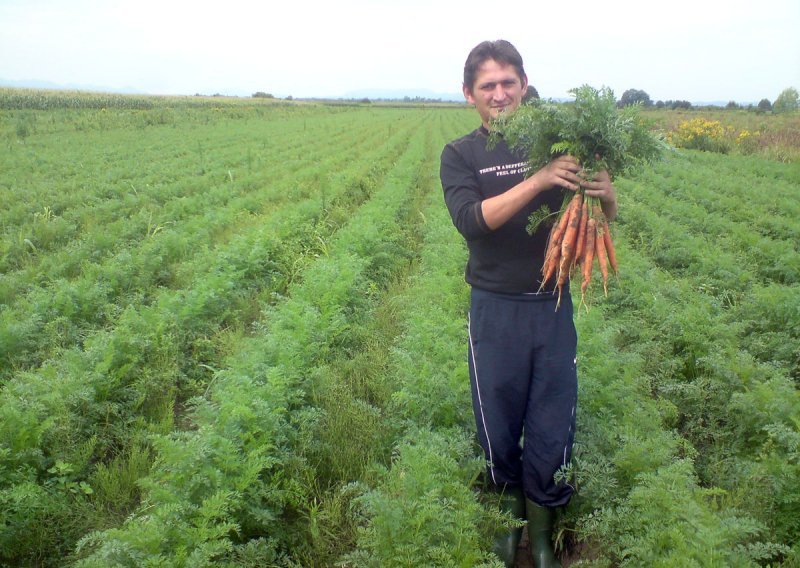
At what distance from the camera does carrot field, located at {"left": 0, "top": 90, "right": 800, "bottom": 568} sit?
2.79m

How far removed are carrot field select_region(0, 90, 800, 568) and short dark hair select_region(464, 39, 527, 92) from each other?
6.76ft

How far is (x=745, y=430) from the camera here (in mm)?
3846

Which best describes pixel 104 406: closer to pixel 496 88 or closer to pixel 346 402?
pixel 346 402

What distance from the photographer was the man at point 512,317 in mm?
2805

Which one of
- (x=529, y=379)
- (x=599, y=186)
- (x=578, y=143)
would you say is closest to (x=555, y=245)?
(x=599, y=186)

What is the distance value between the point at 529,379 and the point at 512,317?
368 millimetres

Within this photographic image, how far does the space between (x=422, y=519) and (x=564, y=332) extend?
1195mm

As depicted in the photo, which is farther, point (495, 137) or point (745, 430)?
point (745, 430)

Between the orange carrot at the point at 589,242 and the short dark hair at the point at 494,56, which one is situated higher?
the short dark hair at the point at 494,56

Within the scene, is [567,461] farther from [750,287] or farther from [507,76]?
[750,287]

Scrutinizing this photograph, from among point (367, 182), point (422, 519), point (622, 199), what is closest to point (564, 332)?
point (422, 519)

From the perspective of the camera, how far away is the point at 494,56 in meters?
2.77

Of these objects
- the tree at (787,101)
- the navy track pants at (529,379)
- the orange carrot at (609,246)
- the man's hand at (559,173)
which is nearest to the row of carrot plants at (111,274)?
the navy track pants at (529,379)

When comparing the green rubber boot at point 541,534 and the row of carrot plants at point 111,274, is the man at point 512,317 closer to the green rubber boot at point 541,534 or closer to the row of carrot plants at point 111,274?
the green rubber boot at point 541,534
